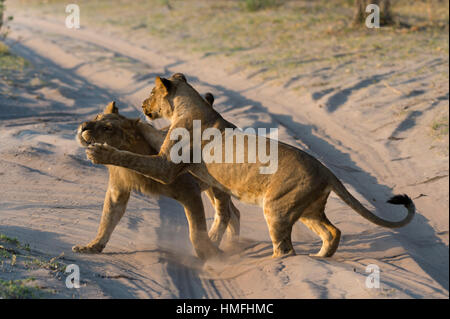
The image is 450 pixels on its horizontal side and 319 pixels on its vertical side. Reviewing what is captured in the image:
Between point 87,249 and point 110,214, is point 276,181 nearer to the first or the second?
point 110,214

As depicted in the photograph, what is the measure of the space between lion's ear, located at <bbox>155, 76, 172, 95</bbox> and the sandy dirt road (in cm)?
158

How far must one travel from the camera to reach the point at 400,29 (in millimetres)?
17781

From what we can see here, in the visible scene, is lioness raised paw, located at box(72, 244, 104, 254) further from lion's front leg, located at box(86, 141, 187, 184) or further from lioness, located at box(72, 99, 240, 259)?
lion's front leg, located at box(86, 141, 187, 184)

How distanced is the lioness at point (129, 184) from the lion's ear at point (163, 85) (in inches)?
15.0

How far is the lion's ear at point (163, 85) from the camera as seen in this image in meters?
→ 5.77

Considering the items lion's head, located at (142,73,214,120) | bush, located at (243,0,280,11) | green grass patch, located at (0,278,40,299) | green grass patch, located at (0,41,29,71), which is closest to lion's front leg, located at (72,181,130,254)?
lion's head, located at (142,73,214,120)

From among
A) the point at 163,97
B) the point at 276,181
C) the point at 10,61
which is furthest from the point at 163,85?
the point at 10,61

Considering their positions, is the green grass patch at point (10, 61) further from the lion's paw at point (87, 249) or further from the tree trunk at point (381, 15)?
the tree trunk at point (381, 15)

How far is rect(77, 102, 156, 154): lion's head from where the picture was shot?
18.4 feet

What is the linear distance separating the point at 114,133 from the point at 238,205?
2533 mm


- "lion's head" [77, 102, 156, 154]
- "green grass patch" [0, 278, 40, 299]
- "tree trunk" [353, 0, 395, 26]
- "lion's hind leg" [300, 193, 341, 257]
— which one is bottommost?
"green grass patch" [0, 278, 40, 299]

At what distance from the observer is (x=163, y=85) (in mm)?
5820
